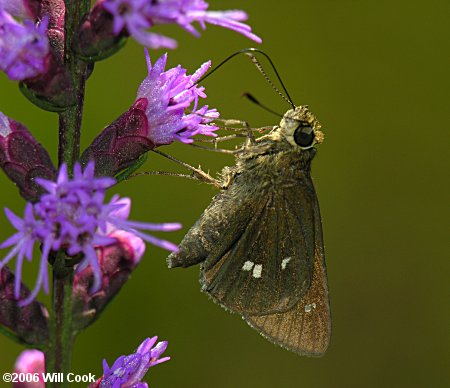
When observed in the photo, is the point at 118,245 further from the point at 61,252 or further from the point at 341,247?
the point at 341,247

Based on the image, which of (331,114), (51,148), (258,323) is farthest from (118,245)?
(331,114)

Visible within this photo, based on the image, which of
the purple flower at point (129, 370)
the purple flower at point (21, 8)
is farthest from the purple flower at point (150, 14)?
the purple flower at point (129, 370)

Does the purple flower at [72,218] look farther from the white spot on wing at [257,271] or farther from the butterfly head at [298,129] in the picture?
the butterfly head at [298,129]

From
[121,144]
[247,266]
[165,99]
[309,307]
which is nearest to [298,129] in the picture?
[247,266]

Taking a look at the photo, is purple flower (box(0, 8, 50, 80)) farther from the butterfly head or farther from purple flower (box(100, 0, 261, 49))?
the butterfly head

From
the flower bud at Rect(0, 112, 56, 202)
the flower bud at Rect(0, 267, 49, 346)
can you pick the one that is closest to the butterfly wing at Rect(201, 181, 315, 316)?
the flower bud at Rect(0, 267, 49, 346)
